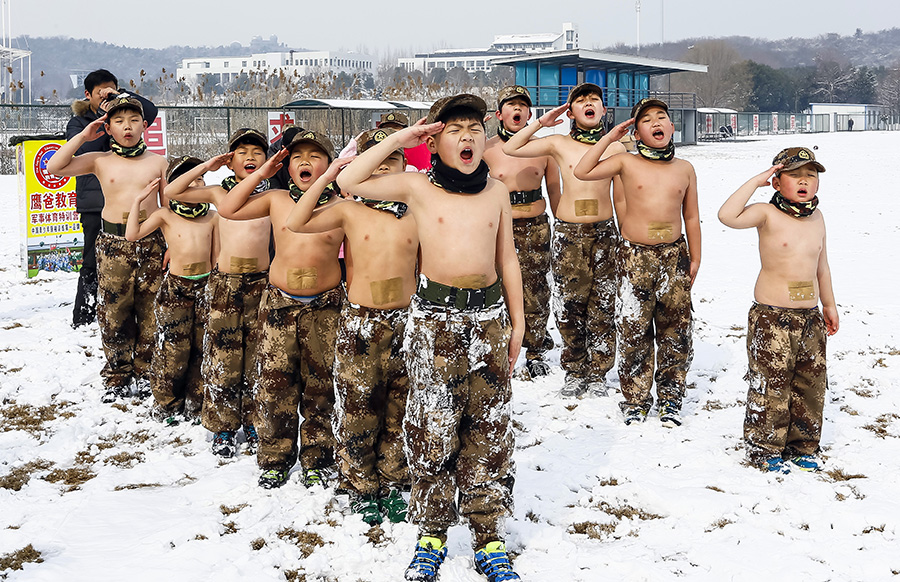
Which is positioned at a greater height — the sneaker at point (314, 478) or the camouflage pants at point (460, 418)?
the camouflage pants at point (460, 418)

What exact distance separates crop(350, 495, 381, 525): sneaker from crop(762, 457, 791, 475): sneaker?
2.50 m

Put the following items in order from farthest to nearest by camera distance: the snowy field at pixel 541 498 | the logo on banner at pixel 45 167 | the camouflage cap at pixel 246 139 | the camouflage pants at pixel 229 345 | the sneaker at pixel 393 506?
the logo on banner at pixel 45 167
the camouflage pants at pixel 229 345
the camouflage cap at pixel 246 139
the sneaker at pixel 393 506
the snowy field at pixel 541 498

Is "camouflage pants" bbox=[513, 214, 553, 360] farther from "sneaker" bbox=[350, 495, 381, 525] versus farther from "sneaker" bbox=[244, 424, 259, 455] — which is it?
"sneaker" bbox=[350, 495, 381, 525]

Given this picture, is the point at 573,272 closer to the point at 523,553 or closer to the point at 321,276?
the point at 321,276

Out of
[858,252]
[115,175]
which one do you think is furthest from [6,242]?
[858,252]

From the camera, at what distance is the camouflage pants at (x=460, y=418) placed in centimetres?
393

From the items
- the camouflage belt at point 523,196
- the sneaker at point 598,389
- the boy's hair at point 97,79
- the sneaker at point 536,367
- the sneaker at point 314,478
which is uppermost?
the boy's hair at point 97,79

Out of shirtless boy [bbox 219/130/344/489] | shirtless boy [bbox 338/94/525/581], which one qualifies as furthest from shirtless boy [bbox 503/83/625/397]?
shirtless boy [bbox 338/94/525/581]

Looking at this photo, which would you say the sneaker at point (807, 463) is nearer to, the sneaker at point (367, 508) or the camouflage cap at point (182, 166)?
the sneaker at point (367, 508)

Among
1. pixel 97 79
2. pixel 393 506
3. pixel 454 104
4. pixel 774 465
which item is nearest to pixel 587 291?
pixel 774 465

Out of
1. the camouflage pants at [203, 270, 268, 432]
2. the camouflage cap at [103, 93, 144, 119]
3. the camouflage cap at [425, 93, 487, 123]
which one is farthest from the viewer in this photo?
the camouflage cap at [103, 93, 144, 119]

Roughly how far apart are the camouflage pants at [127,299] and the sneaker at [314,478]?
2469 millimetres

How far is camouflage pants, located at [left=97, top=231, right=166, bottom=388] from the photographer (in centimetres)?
656

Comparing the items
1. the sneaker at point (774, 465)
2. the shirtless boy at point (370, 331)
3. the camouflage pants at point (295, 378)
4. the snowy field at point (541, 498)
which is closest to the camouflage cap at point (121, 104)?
the snowy field at point (541, 498)
